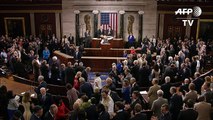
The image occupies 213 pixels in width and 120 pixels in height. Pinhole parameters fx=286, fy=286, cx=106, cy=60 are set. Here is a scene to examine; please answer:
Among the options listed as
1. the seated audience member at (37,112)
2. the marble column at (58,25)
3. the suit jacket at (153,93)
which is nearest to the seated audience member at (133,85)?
the suit jacket at (153,93)

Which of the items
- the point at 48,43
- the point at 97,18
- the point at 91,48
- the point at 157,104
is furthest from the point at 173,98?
the point at 97,18

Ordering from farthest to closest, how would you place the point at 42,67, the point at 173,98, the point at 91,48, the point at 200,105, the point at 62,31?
the point at 62,31 → the point at 91,48 → the point at 42,67 → the point at 173,98 → the point at 200,105

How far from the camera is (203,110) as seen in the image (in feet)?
22.1

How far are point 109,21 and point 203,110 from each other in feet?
47.3

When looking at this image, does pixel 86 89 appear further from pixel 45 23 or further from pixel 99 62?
pixel 45 23

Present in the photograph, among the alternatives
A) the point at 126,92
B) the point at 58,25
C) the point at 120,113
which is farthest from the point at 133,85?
the point at 58,25

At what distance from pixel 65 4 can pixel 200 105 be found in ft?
51.1

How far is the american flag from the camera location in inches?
797

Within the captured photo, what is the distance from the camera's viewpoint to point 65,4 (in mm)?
20547

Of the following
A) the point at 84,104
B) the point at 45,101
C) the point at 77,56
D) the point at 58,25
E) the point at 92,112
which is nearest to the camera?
the point at 92,112

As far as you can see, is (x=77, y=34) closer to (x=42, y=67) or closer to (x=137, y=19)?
(x=137, y=19)

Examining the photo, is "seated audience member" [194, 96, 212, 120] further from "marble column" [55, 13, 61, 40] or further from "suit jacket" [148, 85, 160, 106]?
"marble column" [55, 13, 61, 40]

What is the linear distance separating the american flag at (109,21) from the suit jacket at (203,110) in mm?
13978

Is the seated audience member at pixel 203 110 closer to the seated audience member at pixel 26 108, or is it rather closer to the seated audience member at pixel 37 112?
the seated audience member at pixel 37 112
